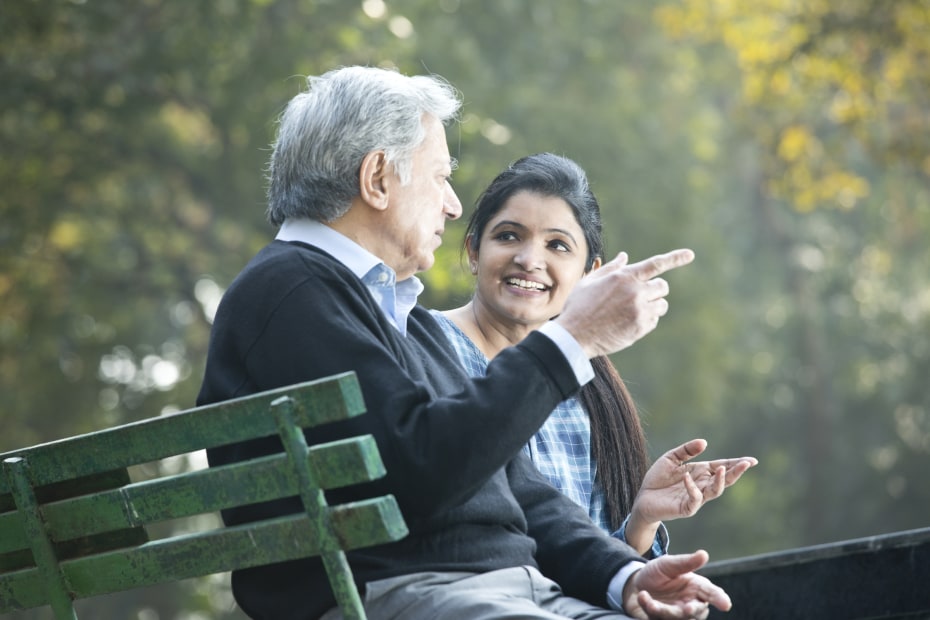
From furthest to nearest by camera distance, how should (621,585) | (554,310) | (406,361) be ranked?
(554,310) → (621,585) → (406,361)

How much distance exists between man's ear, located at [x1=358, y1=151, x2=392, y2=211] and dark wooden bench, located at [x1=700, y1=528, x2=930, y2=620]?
5.38 feet

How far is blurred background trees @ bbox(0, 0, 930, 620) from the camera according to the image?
12820 mm

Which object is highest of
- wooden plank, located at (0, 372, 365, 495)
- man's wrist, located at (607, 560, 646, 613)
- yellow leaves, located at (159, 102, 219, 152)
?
yellow leaves, located at (159, 102, 219, 152)

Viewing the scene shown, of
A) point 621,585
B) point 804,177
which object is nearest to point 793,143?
point 804,177

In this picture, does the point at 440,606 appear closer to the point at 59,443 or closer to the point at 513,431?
the point at 513,431

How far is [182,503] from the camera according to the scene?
2.51 m

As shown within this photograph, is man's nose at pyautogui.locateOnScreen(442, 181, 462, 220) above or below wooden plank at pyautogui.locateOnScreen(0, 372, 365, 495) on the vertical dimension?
above

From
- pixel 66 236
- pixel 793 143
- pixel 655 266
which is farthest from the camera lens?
pixel 66 236

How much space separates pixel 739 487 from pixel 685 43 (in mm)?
7571

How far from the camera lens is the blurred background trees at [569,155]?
1282 cm

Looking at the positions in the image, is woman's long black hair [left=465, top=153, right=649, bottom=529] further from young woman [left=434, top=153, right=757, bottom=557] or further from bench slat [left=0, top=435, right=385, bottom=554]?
bench slat [left=0, top=435, right=385, bottom=554]

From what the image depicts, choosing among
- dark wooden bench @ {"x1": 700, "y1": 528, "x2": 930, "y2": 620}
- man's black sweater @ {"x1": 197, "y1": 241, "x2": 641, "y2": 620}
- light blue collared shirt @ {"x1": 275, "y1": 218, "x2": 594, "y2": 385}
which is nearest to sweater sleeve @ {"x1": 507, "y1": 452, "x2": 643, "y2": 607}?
man's black sweater @ {"x1": 197, "y1": 241, "x2": 641, "y2": 620}

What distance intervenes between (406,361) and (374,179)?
0.41 meters

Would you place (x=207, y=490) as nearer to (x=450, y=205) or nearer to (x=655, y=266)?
(x=655, y=266)
